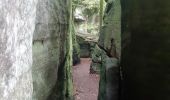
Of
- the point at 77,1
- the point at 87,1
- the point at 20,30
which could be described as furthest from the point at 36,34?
the point at 87,1

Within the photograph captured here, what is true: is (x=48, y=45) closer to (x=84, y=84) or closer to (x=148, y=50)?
(x=148, y=50)

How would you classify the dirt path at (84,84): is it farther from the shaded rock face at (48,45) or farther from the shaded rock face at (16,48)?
the shaded rock face at (16,48)

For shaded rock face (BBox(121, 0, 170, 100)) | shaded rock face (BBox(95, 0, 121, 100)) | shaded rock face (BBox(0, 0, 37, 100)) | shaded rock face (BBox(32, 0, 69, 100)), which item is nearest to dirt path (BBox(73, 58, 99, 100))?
shaded rock face (BBox(95, 0, 121, 100))

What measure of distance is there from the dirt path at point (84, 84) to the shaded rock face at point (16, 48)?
343 inches

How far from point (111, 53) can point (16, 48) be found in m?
5.81

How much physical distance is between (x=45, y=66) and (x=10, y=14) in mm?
3488

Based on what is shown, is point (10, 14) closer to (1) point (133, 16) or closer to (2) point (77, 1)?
(1) point (133, 16)

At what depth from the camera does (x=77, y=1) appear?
22062 millimetres

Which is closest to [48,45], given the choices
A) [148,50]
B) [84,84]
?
[148,50]

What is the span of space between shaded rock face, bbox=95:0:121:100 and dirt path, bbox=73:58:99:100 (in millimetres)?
3443

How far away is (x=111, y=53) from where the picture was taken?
829 cm

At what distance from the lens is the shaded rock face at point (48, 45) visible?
5332 mm

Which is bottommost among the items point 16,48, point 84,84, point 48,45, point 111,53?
point 84,84

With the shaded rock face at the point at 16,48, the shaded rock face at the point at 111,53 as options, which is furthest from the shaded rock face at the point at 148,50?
the shaded rock face at the point at 16,48
